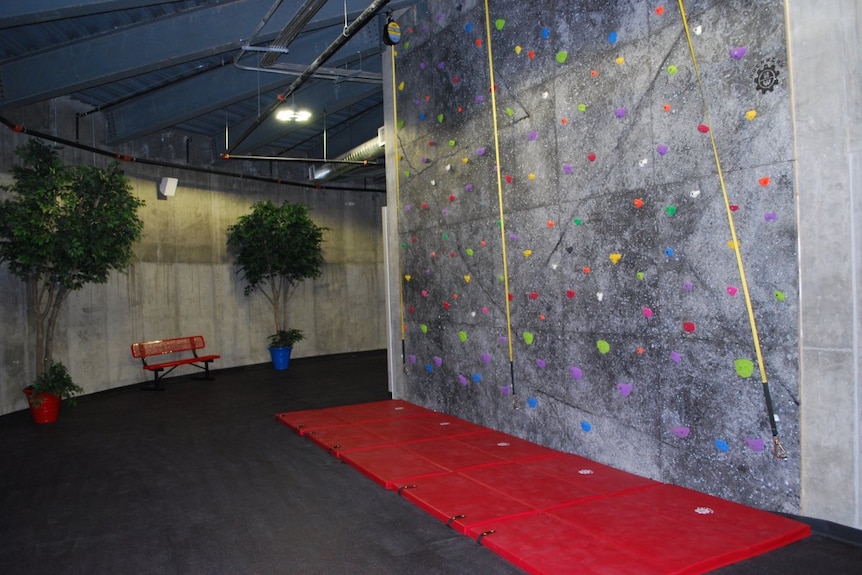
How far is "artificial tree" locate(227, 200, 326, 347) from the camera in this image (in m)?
10.4

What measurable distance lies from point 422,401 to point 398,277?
56.0 inches

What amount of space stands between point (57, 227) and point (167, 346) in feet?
10.1

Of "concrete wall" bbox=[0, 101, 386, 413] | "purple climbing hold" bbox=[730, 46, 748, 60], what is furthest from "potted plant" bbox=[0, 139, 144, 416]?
"purple climbing hold" bbox=[730, 46, 748, 60]

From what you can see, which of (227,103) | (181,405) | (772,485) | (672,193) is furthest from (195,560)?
(227,103)

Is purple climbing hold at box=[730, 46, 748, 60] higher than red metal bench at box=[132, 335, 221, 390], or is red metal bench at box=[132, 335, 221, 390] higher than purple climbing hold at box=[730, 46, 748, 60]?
purple climbing hold at box=[730, 46, 748, 60]

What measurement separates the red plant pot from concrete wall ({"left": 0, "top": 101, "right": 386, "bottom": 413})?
631 mm

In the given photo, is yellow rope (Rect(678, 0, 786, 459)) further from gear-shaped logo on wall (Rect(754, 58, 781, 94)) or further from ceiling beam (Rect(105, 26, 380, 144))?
ceiling beam (Rect(105, 26, 380, 144))

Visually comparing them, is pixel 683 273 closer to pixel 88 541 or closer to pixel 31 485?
pixel 88 541

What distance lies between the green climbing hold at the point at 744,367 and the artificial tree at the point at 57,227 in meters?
6.34

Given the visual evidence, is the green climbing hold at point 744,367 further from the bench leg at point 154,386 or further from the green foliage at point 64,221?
the bench leg at point 154,386

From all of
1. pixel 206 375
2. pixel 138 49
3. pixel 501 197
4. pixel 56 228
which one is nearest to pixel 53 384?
pixel 56 228

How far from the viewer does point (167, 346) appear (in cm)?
940

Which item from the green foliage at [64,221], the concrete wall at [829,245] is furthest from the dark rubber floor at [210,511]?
the green foliage at [64,221]

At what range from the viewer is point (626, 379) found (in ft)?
13.8
